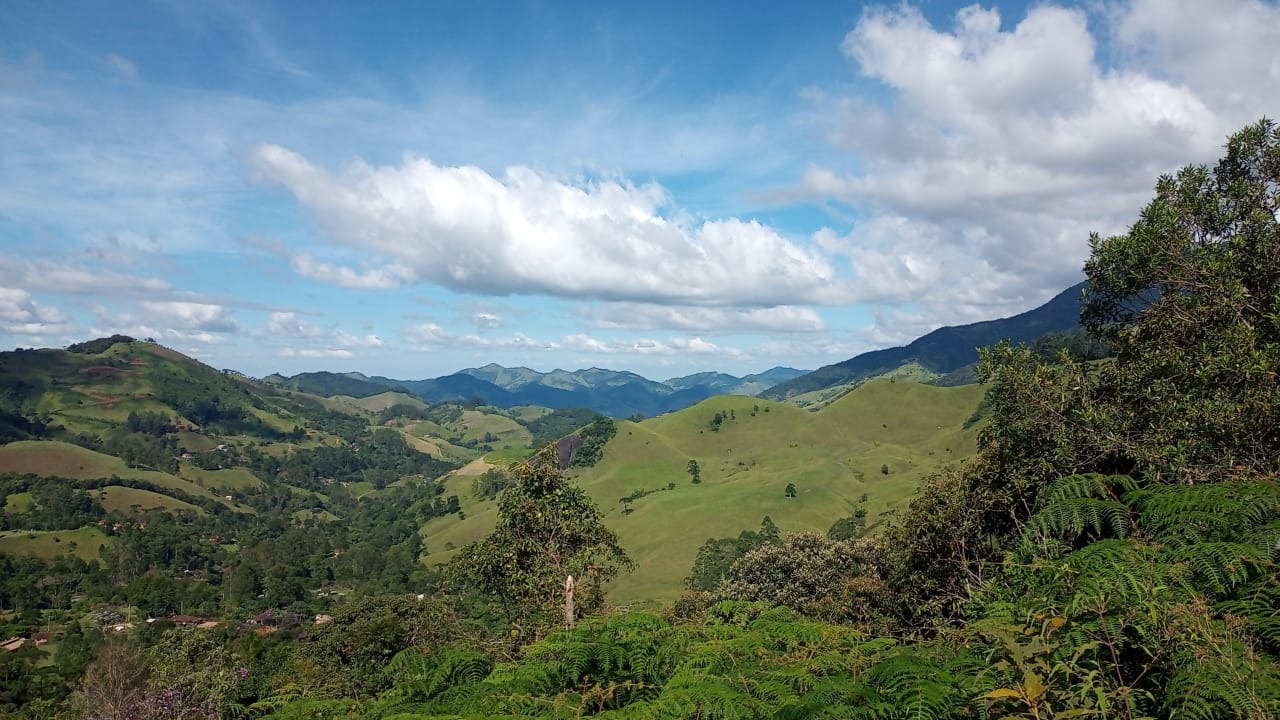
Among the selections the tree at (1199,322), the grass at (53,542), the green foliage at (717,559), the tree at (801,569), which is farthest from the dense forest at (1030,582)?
the grass at (53,542)

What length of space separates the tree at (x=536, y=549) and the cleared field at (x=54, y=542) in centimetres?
22714

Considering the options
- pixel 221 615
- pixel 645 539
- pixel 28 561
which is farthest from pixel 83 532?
pixel 645 539

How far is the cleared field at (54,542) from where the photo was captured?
180500 mm

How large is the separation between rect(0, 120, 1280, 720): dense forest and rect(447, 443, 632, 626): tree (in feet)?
0.35

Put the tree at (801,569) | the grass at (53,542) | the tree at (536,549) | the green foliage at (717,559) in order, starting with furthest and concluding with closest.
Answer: the grass at (53,542), the green foliage at (717,559), the tree at (801,569), the tree at (536,549)

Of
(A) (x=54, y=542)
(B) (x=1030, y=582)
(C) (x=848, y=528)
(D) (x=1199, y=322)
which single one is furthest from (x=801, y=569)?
Result: (A) (x=54, y=542)

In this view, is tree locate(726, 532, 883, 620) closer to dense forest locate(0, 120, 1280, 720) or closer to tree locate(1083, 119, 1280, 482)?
dense forest locate(0, 120, 1280, 720)

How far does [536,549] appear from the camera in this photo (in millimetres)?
24766

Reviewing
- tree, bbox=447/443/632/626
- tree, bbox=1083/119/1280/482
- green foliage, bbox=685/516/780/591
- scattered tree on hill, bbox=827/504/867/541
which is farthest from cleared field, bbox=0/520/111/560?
tree, bbox=1083/119/1280/482

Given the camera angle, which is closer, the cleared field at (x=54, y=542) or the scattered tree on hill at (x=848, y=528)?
the scattered tree on hill at (x=848, y=528)

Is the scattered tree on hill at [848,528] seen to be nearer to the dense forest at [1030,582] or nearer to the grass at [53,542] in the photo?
the dense forest at [1030,582]

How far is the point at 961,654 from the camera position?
5.40m

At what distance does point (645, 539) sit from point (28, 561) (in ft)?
544

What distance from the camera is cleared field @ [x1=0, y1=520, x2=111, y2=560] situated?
592 ft
